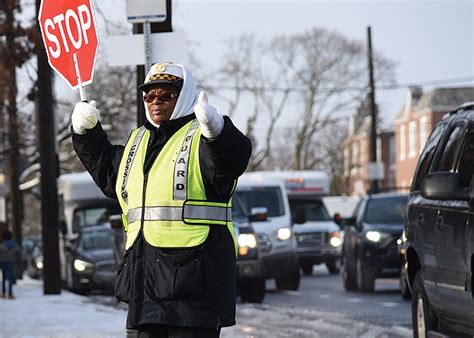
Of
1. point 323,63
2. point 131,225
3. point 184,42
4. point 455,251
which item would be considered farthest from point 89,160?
point 323,63

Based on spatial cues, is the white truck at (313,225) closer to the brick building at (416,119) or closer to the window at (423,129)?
the brick building at (416,119)

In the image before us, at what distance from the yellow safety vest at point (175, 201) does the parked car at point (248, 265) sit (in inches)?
518

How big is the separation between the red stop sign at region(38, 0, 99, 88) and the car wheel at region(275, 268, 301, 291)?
14.4 m

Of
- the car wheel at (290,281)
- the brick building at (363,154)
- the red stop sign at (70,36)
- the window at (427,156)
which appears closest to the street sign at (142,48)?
the window at (427,156)

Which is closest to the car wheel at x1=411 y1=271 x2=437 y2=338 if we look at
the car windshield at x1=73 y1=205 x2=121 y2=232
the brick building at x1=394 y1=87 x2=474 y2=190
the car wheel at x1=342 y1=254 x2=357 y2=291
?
the car wheel at x1=342 y1=254 x2=357 y2=291

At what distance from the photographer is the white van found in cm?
2023

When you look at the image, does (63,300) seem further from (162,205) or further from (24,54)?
→ (162,205)

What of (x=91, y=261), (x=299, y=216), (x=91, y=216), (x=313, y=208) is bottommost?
(x=91, y=261)

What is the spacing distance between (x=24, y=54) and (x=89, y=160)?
43.0 ft

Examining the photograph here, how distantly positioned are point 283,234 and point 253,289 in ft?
6.41

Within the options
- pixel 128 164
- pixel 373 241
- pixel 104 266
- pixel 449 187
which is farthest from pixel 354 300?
pixel 128 164

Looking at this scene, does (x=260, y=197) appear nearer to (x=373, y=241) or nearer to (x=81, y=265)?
(x=373, y=241)

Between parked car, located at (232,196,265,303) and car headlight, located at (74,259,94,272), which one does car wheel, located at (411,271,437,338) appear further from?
car headlight, located at (74,259,94,272)

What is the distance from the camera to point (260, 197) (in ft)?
73.4
